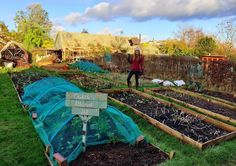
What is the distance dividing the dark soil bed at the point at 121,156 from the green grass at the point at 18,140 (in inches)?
28.1

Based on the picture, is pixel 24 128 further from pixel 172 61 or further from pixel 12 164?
pixel 172 61

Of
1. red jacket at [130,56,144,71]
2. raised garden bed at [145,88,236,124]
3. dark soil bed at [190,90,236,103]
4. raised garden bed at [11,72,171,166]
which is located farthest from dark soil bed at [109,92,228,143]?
dark soil bed at [190,90,236,103]

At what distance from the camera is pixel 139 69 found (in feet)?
34.8

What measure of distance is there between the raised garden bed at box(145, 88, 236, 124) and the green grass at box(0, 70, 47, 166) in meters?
4.59

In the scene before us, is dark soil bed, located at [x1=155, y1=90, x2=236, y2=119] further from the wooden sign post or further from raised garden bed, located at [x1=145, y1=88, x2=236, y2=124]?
the wooden sign post

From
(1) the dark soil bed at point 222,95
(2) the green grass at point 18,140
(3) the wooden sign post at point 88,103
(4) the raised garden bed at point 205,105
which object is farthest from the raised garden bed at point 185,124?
(1) the dark soil bed at point 222,95

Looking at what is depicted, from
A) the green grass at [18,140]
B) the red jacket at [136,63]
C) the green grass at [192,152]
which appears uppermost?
the red jacket at [136,63]

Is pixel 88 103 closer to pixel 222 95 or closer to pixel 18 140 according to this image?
pixel 18 140

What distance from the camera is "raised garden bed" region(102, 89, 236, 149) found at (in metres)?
5.21

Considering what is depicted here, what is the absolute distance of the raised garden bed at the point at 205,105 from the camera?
277 inches

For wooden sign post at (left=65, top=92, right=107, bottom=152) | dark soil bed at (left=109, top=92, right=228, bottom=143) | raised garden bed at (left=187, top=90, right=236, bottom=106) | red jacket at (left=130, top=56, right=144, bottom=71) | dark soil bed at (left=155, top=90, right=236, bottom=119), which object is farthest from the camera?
red jacket at (left=130, top=56, right=144, bottom=71)

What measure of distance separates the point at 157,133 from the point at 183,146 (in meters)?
0.79

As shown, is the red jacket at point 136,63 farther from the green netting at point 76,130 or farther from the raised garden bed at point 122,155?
the raised garden bed at point 122,155

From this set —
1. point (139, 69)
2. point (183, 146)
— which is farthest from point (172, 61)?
point (183, 146)
